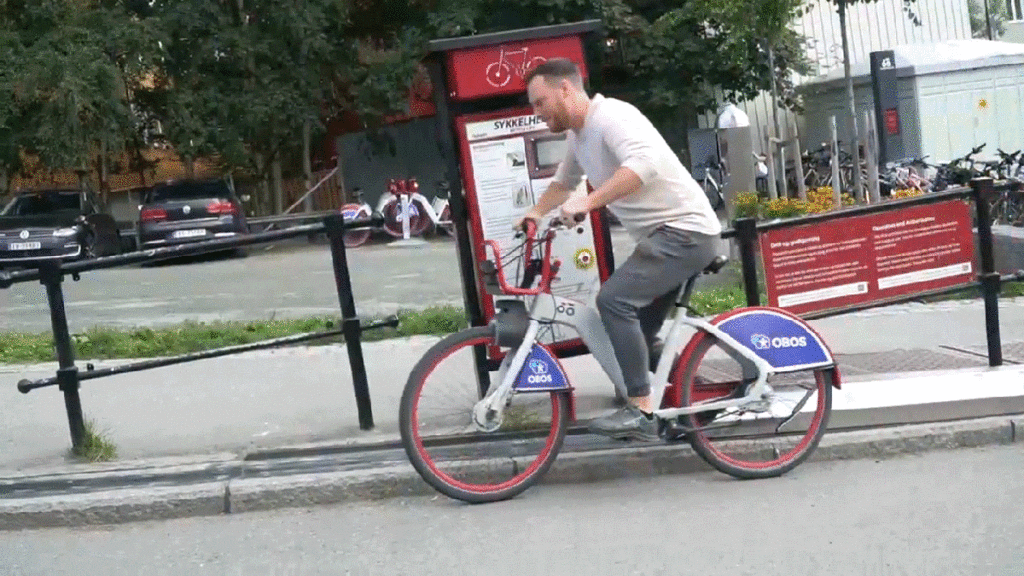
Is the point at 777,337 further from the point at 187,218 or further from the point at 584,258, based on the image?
the point at 187,218

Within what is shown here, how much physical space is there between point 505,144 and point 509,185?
0.21 metres

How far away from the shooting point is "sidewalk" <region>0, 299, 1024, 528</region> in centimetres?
625

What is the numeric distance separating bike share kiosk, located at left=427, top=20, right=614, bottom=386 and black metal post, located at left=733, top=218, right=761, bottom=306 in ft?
2.28

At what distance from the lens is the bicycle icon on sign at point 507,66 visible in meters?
6.86

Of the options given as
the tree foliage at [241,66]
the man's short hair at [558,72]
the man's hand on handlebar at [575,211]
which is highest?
the tree foliage at [241,66]

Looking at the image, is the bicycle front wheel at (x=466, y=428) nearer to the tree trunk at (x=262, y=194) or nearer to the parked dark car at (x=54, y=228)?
the parked dark car at (x=54, y=228)

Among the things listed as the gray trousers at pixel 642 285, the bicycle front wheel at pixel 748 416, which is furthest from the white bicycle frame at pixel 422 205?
the gray trousers at pixel 642 285

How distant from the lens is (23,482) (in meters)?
6.57

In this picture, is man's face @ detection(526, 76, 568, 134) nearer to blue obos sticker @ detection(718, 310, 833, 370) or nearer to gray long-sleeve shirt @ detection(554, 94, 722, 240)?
gray long-sleeve shirt @ detection(554, 94, 722, 240)

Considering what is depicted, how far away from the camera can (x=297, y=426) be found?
297 inches

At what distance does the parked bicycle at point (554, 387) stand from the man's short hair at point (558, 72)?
640mm

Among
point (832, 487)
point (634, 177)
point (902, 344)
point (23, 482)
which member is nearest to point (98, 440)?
point (23, 482)

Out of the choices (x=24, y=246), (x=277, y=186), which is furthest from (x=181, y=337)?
(x=277, y=186)

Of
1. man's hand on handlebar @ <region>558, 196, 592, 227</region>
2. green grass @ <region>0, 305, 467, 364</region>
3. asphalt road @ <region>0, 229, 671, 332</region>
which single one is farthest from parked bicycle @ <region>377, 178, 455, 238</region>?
man's hand on handlebar @ <region>558, 196, 592, 227</region>
